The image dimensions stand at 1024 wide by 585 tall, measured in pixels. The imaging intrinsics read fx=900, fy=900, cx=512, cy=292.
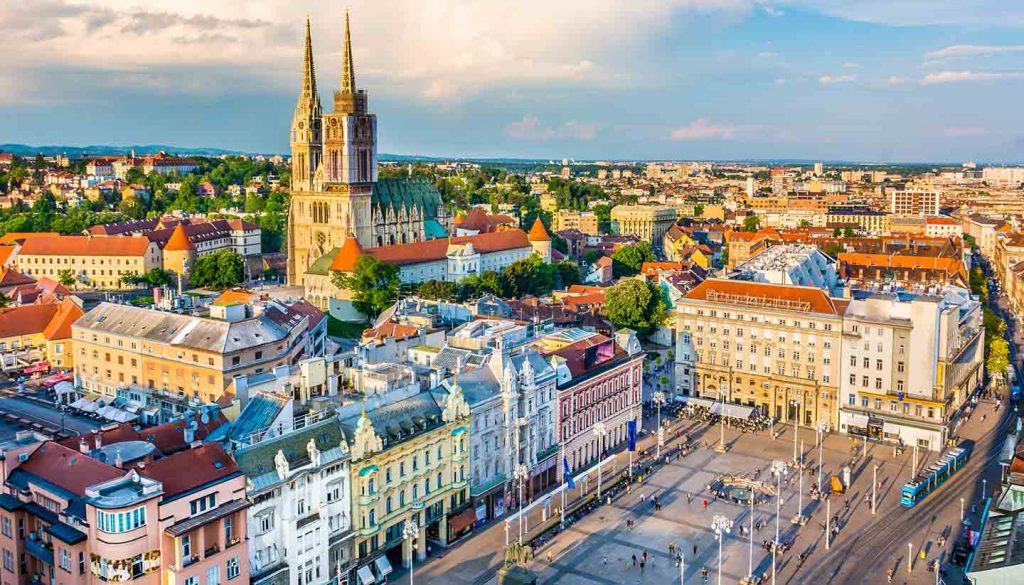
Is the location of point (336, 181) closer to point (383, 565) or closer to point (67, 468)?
point (383, 565)

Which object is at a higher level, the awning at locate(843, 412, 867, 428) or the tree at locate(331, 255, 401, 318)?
the tree at locate(331, 255, 401, 318)

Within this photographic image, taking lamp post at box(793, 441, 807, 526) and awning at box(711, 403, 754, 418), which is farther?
awning at box(711, 403, 754, 418)

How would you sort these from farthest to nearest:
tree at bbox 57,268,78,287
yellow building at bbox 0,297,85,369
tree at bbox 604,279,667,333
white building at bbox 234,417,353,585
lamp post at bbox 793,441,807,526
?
tree at bbox 57,268,78,287 → tree at bbox 604,279,667,333 → yellow building at bbox 0,297,85,369 → lamp post at bbox 793,441,807,526 → white building at bbox 234,417,353,585

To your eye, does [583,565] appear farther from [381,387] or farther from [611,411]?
[611,411]

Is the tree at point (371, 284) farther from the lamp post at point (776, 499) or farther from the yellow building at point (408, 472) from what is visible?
the lamp post at point (776, 499)

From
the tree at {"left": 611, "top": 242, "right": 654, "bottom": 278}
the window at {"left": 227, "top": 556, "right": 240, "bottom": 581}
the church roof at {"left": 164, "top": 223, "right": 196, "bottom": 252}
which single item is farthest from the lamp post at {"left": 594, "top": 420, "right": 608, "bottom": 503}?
the church roof at {"left": 164, "top": 223, "right": 196, "bottom": 252}

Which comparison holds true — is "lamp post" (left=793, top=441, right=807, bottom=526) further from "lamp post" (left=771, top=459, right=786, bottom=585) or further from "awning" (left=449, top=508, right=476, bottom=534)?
"awning" (left=449, top=508, right=476, bottom=534)
